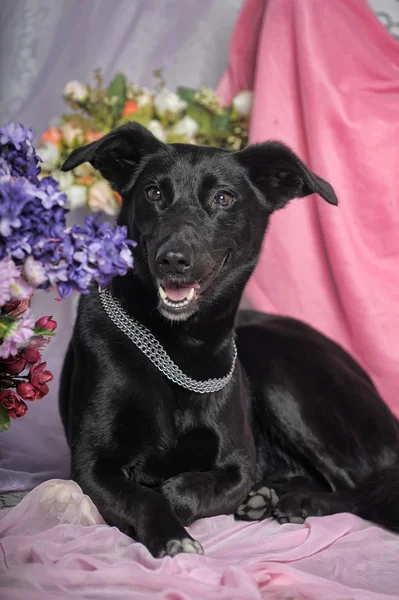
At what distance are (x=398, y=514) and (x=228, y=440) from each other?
506mm

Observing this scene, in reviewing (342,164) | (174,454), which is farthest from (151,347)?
(342,164)

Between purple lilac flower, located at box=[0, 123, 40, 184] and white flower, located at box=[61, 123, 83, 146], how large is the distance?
6.14ft

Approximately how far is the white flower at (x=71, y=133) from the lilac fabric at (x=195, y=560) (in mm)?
1790

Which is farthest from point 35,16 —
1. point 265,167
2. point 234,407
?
point 234,407

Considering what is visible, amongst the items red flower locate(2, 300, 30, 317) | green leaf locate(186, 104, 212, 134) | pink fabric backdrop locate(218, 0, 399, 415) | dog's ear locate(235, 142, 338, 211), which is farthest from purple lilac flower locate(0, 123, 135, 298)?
green leaf locate(186, 104, 212, 134)

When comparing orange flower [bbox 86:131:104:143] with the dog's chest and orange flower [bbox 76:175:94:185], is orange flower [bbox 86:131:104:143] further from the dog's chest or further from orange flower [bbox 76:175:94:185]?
the dog's chest

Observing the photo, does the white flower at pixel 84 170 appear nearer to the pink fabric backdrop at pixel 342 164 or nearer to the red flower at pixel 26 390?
the pink fabric backdrop at pixel 342 164

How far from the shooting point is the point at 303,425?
2.28m

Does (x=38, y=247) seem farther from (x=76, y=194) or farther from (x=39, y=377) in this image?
(x=76, y=194)

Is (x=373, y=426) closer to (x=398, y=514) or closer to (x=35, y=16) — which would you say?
(x=398, y=514)

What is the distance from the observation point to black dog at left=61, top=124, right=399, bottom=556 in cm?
179

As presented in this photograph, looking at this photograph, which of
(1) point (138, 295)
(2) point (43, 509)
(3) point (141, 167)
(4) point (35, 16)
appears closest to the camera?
(2) point (43, 509)

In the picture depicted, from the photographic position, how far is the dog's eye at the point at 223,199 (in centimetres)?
198

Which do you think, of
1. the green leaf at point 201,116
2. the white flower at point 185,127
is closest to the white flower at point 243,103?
the green leaf at point 201,116
